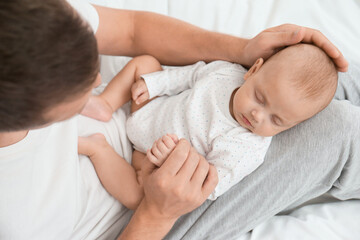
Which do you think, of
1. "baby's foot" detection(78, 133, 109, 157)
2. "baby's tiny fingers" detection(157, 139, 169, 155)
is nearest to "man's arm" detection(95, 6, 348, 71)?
"baby's foot" detection(78, 133, 109, 157)

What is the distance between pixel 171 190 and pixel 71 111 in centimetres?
34

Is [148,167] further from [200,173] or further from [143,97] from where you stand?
[143,97]

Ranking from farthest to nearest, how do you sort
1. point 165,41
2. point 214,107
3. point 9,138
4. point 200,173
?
point 165,41, point 214,107, point 200,173, point 9,138

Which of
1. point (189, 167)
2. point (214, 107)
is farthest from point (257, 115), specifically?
point (189, 167)

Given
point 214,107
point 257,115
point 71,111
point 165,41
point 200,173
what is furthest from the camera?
point 165,41

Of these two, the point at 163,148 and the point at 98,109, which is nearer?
the point at 163,148

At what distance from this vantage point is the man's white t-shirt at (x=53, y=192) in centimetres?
77

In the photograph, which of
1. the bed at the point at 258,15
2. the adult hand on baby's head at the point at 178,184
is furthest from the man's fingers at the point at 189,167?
the bed at the point at 258,15

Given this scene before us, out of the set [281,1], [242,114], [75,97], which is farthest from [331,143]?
[281,1]

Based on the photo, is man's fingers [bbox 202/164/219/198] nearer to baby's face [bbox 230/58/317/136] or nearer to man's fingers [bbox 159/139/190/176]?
man's fingers [bbox 159/139/190/176]

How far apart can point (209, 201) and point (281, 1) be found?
3.37ft

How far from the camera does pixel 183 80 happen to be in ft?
3.97

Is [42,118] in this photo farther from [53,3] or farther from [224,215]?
[224,215]

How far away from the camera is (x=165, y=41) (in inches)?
47.7
